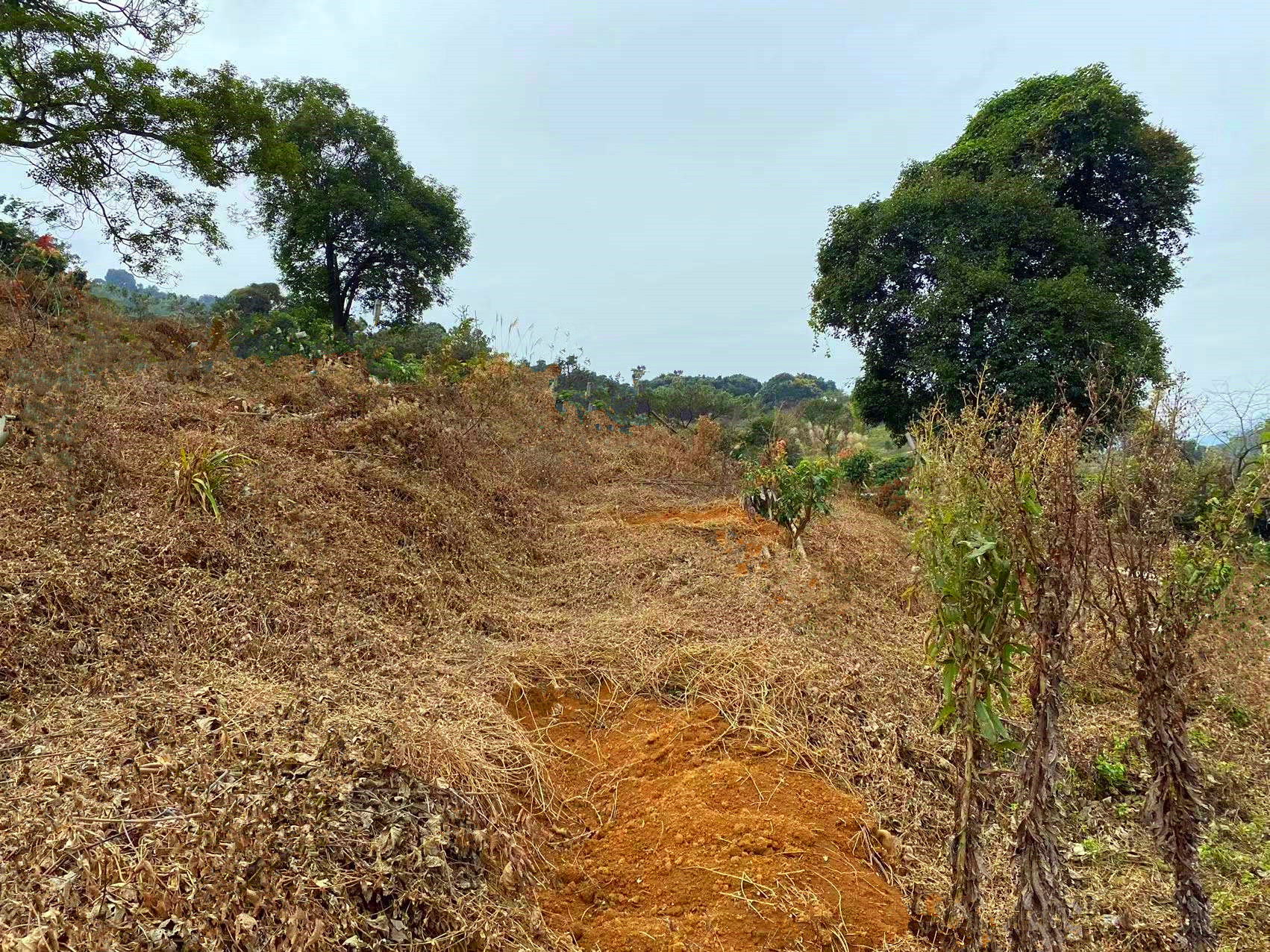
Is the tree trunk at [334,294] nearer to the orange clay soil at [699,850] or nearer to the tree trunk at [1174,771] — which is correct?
the orange clay soil at [699,850]

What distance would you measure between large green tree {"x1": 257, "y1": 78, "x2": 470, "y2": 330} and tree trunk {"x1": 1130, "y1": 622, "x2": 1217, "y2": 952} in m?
14.2

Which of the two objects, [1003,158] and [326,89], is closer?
[1003,158]

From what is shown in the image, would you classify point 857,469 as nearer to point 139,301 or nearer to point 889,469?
point 889,469

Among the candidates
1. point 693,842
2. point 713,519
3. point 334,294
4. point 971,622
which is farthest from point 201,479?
point 334,294

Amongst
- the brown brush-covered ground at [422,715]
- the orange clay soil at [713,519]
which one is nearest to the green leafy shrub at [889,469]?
the orange clay soil at [713,519]

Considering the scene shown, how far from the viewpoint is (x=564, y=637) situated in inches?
162

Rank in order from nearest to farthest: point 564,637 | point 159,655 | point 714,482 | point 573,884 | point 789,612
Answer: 1. point 573,884
2. point 159,655
3. point 564,637
4. point 789,612
5. point 714,482

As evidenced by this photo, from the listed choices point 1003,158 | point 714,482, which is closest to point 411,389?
point 714,482

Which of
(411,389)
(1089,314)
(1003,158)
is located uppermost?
(1003,158)

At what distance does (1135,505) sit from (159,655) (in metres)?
4.07

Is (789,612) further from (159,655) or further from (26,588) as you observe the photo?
(26,588)

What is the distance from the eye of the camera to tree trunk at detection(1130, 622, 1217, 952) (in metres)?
2.09

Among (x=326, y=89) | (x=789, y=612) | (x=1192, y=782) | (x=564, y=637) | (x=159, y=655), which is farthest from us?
(x=326, y=89)

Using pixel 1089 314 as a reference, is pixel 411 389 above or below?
below
